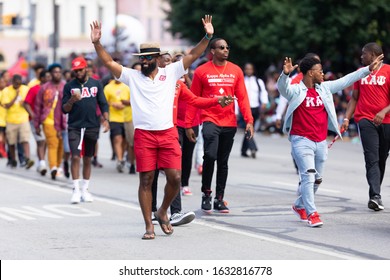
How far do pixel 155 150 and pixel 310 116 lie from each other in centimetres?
189

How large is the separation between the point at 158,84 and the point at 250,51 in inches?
1035

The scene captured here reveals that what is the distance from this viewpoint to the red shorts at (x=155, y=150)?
443 inches

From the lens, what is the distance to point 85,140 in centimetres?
1540

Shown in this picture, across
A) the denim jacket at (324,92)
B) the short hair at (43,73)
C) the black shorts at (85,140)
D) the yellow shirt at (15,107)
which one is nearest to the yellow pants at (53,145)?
the short hair at (43,73)

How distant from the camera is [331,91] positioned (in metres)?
12.4

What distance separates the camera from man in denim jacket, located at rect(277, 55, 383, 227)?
1217 cm

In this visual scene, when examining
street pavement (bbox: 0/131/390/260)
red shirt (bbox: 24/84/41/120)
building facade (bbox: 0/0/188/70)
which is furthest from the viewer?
building facade (bbox: 0/0/188/70)

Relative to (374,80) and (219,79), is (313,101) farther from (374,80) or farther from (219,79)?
(374,80)

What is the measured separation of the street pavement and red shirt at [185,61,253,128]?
1111mm

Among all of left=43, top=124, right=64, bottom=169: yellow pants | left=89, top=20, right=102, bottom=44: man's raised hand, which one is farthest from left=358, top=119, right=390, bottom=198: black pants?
left=43, top=124, right=64, bottom=169: yellow pants

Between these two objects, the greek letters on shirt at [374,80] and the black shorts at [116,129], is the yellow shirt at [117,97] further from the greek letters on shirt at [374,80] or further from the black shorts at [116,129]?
the greek letters on shirt at [374,80]

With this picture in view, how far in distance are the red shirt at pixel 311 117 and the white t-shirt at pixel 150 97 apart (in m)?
1.65

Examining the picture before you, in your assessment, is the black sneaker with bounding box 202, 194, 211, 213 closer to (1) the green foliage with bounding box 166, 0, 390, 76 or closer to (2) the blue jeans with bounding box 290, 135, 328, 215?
(2) the blue jeans with bounding box 290, 135, 328, 215
